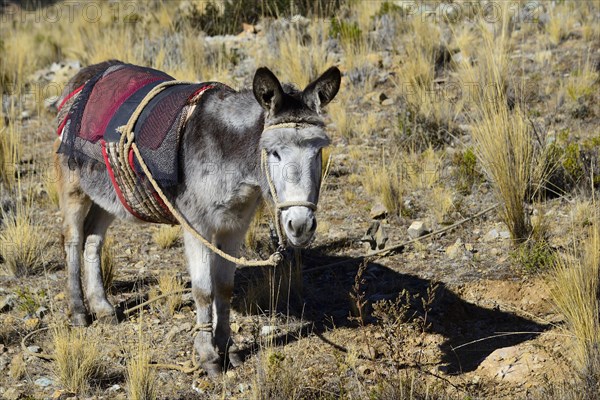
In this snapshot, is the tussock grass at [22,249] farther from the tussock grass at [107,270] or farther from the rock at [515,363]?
the rock at [515,363]

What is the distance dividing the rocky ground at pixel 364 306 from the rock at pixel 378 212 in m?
0.01

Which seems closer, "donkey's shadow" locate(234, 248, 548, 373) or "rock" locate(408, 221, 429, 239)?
"donkey's shadow" locate(234, 248, 548, 373)

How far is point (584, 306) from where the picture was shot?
4.22 meters

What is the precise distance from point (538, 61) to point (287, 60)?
2.90 m

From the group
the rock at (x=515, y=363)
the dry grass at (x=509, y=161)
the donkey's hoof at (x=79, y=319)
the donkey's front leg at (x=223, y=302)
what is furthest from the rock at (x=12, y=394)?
the dry grass at (x=509, y=161)

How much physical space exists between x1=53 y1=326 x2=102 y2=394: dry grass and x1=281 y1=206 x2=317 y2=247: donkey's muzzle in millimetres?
1555

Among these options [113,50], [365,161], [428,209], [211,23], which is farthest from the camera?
[211,23]

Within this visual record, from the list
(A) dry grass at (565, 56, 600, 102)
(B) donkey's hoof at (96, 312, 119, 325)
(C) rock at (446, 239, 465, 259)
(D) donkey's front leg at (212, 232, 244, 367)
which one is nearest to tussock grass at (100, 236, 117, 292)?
(B) donkey's hoof at (96, 312, 119, 325)

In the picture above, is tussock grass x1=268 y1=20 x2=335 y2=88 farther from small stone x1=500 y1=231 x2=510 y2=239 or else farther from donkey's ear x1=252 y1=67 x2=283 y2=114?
donkey's ear x1=252 y1=67 x2=283 y2=114

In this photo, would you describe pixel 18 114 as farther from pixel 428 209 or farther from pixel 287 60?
pixel 428 209

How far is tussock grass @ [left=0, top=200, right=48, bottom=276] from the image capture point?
5984mm

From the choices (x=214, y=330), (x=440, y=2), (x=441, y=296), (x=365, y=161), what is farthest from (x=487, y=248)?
(x=440, y=2)

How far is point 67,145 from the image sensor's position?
502 cm

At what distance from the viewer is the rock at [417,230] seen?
20.5 feet
